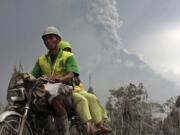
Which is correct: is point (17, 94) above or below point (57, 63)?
below

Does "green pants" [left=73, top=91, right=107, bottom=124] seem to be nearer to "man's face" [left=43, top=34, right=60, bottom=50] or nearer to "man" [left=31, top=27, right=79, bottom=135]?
"man" [left=31, top=27, right=79, bottom=135]

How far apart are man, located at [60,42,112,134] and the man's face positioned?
0.70m

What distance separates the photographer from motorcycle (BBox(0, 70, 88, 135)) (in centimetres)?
688

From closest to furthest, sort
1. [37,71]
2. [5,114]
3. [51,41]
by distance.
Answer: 1. [5,114]
2. [51,41]
3. [37,71]

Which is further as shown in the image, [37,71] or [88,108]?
[37,71]

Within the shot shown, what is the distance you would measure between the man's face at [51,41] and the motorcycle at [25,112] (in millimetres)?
581

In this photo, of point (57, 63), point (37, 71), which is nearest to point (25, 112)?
point (57, 63)

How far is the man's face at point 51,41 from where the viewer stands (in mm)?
7684

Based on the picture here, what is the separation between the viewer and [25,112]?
23.2ft

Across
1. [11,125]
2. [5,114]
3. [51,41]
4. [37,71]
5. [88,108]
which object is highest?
[51,41]

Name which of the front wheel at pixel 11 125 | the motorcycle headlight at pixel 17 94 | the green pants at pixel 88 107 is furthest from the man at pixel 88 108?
the front wheel at pixel 11 125

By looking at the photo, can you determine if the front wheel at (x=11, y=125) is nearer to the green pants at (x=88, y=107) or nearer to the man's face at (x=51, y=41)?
the green pants at (x=88, y=107)

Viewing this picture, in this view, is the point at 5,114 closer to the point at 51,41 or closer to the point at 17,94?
the point at 17,94

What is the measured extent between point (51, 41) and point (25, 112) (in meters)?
1.14
